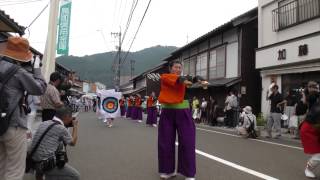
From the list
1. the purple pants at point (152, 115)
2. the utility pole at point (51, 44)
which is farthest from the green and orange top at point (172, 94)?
the purple pants at point (152, 115)

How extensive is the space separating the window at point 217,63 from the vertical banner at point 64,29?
13.2 meters

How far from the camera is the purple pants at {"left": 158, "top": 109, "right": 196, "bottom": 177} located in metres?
6.78

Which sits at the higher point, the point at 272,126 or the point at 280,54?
the point at 280,54

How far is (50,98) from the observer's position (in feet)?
27.5

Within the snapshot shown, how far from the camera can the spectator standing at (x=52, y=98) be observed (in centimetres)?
829

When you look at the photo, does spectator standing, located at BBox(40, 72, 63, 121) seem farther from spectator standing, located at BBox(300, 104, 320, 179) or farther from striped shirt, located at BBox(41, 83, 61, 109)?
spectator standing, located at BBox(300, 104, 320, 179)

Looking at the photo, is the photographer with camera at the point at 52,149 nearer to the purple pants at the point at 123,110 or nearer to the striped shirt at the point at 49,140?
the striped shirt at the point at 49,140

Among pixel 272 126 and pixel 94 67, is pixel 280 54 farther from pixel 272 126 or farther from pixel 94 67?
pixel 94 67

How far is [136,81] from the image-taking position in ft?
247

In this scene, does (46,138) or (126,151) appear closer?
(46,138)

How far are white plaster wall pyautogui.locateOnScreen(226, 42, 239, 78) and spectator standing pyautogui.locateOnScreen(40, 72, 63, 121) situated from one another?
752 inches

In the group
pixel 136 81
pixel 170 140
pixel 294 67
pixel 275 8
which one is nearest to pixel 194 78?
pixel 170 140

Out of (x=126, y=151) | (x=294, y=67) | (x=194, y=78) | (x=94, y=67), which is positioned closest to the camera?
(x=194, y=78)

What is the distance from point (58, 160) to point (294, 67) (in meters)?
15.5
